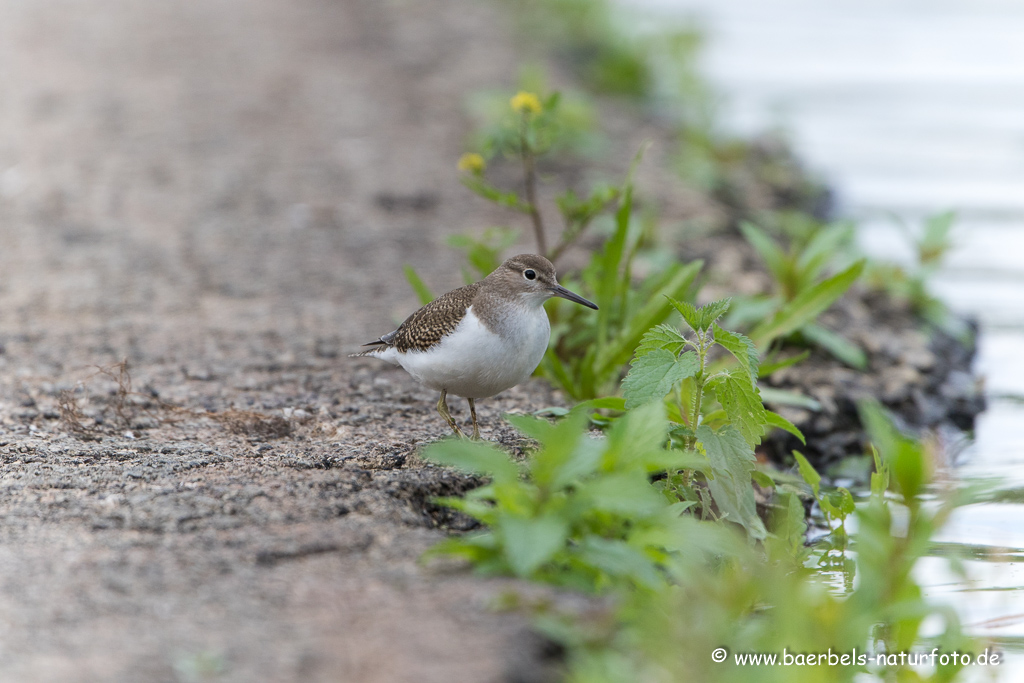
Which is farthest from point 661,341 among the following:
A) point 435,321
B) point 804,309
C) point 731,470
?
point 804,309

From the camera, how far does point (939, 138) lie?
9.98 m

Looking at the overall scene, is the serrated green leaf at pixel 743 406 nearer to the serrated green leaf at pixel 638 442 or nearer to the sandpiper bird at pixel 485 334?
the serrated green leaf at pixel 638 442

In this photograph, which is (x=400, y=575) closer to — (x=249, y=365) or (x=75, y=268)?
(x=249, y=365)

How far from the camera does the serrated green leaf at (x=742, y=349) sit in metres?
3.54

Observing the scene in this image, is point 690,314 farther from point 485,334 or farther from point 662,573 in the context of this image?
point 662,573

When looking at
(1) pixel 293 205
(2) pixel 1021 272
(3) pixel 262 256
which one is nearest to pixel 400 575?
(3) pixel 262 256

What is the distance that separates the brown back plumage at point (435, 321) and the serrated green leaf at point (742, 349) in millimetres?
954

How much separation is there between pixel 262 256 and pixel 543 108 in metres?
2.45

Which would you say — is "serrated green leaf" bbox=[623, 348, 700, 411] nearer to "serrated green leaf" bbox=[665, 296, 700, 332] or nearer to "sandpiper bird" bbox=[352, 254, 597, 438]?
"serrated green leaf" bbox=[665, 296, 700, 332]

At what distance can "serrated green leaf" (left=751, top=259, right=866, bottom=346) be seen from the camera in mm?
4980

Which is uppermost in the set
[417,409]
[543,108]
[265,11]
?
[265,11]

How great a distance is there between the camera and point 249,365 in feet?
16.5

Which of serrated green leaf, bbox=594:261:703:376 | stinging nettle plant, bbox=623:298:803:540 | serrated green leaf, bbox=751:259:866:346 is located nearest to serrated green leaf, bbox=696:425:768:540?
stinging nettle plant, bbox=623:298:803:540

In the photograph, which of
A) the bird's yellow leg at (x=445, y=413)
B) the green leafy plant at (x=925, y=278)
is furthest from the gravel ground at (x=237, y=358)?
the green leafy plant at (x=925, y=278)
